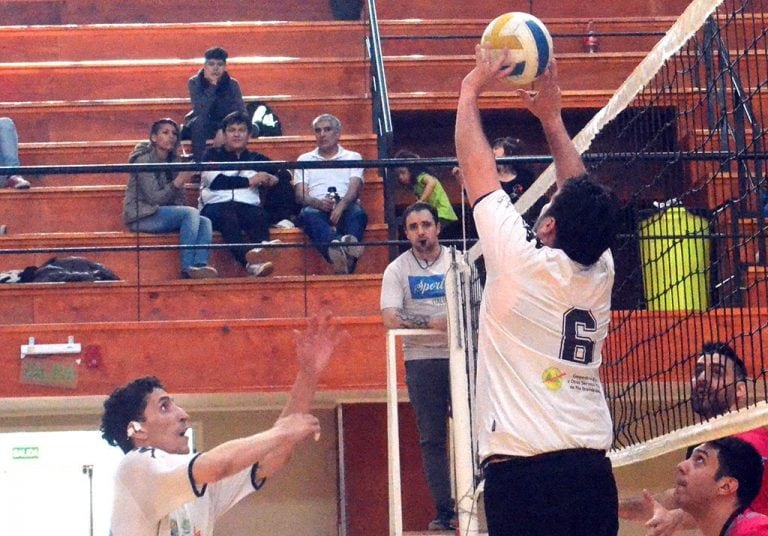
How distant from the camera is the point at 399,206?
38.7ft

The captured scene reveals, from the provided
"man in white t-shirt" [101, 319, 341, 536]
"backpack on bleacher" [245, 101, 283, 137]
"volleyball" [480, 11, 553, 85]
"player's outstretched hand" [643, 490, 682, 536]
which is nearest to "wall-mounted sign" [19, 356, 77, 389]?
"man in white t-shirt" [101, 319, 341, 536]

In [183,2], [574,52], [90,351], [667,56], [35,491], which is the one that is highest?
[183,2]

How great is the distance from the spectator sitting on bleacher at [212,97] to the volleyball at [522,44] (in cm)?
659

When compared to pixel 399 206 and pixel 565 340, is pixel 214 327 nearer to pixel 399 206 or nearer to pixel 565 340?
pixel 399 206

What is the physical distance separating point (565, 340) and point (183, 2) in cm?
1080

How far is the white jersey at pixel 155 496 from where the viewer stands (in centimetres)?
441

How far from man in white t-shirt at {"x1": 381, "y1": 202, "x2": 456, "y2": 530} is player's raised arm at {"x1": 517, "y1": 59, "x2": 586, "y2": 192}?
2706 millimetres

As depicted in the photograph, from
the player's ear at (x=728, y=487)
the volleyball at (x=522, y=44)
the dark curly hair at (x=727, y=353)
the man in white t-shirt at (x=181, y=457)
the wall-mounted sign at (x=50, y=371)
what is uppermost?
the volleyball at (x=522, y=44)

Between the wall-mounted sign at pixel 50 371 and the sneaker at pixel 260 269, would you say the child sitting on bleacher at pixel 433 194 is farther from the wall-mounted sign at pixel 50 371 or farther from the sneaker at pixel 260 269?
the wall-mounted sign at pixel 50 371

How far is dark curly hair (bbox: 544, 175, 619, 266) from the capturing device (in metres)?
3.82

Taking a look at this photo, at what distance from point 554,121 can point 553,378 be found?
33.1 inches

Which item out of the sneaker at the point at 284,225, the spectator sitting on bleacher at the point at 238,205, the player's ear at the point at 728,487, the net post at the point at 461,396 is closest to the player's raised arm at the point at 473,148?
the player's ear at the point at 728,487

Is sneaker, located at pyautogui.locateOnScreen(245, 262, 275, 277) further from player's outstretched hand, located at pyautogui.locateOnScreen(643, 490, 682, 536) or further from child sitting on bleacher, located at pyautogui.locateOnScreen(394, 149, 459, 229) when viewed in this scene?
player's outstretched hand, located at pyautogui.locateOnScreen(643, 490, 682, 536)

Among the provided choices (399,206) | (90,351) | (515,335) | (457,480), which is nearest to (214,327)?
(90,351)
